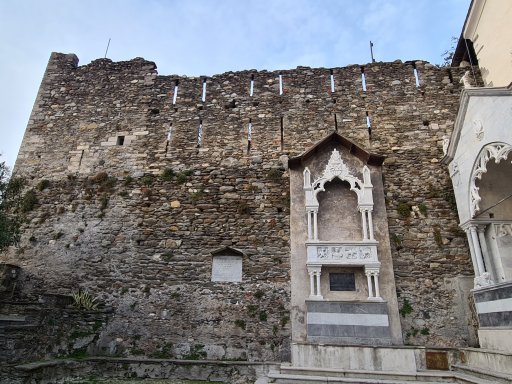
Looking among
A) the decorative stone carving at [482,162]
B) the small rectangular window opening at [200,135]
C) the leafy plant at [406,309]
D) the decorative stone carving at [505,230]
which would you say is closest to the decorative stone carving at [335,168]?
the decorative stone carving at [482,162]

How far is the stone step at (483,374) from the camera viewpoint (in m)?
4.91

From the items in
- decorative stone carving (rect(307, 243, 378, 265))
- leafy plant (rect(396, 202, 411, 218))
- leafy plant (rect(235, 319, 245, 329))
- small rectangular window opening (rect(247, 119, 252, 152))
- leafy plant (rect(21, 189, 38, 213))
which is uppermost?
small rectangular window opening (rect(247, 119, 252, 152))

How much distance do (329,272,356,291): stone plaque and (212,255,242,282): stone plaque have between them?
205 centimetres

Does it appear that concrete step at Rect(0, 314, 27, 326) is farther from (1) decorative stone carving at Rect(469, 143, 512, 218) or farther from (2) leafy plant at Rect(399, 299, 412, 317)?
(1) decorative stone carving at Rect(469, 143, 512, 218)

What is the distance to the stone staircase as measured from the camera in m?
5.66

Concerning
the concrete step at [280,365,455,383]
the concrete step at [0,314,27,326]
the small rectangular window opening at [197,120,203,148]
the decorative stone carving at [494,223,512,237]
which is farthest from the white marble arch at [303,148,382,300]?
the concrete step at [0,314,27,326]

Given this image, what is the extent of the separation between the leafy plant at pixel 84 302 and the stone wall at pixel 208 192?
0.80 feet

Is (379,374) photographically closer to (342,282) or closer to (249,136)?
(342,282)

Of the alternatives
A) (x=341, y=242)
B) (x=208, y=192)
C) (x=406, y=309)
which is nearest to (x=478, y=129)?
(x=341, y=242)

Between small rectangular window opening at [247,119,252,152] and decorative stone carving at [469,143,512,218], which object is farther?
small rectangular window opening at [247,119,252,152]

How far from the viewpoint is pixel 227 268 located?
816 centimetres

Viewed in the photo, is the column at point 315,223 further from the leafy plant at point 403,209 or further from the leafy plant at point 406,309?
the leafy plant at point 406,309

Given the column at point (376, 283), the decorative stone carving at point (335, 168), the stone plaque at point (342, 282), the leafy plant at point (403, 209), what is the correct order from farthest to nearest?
the decorative stone carving at point (335, 168)
the leafy plant at point (403, 209)
the stone plaque at point (342, 282)
the column at point (376, 283)

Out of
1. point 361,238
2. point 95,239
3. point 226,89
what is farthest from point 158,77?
point 361,238
